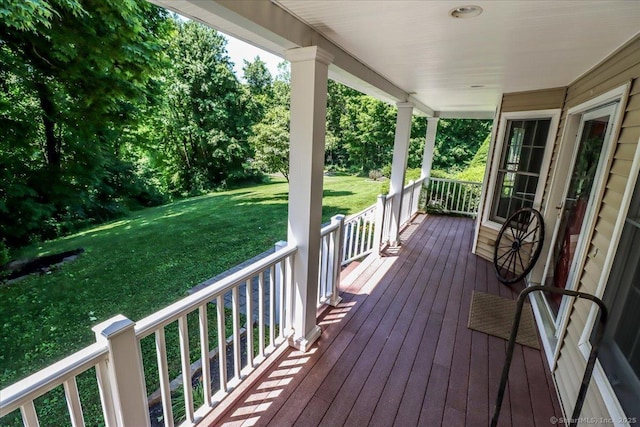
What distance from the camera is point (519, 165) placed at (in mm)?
4176

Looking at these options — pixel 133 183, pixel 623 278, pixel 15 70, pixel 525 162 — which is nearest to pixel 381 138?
pixel 133 183

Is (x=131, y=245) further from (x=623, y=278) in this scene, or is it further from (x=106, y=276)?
(x=623, y=278)

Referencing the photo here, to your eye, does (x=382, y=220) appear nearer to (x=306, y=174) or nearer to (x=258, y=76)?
(x=306, y=174)

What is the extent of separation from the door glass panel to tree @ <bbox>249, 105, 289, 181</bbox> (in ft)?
32.5

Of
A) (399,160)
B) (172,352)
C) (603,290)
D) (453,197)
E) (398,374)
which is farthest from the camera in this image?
(453,197)

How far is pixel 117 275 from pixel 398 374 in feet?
15.9

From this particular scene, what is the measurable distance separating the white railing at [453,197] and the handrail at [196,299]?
233 inches

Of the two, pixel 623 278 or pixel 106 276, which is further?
pixel 106 276

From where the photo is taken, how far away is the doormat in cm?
277

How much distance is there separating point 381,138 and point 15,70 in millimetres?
15426

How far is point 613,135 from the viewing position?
2.04m

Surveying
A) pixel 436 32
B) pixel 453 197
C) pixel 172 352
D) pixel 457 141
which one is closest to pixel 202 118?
pixel 453 197

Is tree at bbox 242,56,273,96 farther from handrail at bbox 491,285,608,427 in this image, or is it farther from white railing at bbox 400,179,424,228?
handrail at bbox 491,285,608,427

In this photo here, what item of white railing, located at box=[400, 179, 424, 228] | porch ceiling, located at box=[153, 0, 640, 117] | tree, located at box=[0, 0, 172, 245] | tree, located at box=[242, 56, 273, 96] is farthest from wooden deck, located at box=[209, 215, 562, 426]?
tree, located at box=[242, 56, 273, 96]
